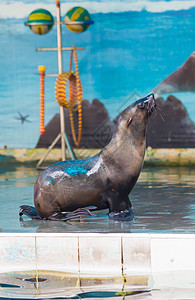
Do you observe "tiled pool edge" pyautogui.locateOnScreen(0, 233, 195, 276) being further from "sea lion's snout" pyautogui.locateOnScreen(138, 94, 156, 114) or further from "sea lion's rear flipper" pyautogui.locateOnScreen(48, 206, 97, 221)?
"sea lion's snout" pyautogui.locateOnScreen(138, 94, 156, 114)

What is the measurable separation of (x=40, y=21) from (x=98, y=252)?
6.51 m

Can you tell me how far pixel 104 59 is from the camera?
990cm

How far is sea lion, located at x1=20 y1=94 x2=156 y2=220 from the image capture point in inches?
165

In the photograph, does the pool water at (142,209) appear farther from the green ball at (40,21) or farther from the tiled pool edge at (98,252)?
the green ball at (40,21)

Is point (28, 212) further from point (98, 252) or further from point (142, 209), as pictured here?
point (98, 252)

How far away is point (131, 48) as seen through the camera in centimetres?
985

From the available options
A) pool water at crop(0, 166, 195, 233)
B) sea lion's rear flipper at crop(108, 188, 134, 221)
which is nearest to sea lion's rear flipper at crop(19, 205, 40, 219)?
pool water at crop(0, 166, 195, 233)

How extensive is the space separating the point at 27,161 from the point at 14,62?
6.10 feet

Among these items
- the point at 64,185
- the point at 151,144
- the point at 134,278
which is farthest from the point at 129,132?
the point at 151,144

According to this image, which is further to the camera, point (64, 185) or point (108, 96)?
point (108, 96)

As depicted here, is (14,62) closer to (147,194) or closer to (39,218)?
(147,194)

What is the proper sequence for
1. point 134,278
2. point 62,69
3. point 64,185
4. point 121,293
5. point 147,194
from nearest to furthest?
point 121,293, point 134,278, point 64,185, point 147,194, point 62,69

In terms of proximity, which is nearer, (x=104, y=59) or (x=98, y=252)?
(x=98, y=252)

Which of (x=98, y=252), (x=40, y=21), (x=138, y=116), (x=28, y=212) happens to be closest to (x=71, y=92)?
(x=40, y=21)
